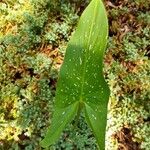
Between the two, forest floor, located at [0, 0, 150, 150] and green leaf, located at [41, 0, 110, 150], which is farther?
forest floor, located at [0, 0, 150, 150]

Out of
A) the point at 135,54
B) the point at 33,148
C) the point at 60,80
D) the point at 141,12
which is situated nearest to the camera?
the point at 60,80

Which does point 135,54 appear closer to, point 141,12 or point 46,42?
point 141,12

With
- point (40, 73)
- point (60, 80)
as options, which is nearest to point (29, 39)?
point (40, 73)

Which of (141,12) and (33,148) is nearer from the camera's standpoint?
(33,148)

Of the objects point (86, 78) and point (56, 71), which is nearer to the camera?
point (86, 78)
